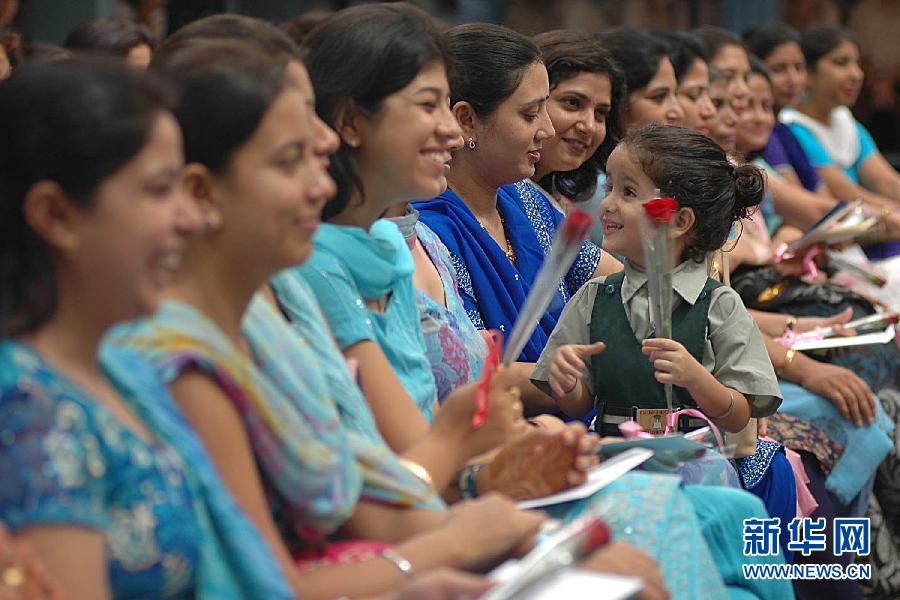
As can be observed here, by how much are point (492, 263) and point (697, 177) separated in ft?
1.57

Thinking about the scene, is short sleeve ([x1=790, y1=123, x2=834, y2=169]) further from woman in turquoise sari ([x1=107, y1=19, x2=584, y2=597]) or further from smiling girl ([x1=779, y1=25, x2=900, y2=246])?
woman in turquoise sari ([x1=107, y1=19, x2=584, y2=597])

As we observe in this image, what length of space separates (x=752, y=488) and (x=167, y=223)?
1.76 m

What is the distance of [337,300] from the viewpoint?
2.07 meters

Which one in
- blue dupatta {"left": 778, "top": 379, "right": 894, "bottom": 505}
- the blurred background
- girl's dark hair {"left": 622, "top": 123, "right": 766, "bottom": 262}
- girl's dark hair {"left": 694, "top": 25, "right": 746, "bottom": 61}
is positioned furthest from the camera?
the blurred background

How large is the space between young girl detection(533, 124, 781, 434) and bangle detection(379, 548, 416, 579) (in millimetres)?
911

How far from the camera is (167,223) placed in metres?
1.43

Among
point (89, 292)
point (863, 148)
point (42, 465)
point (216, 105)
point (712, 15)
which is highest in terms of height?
point (216, 105)

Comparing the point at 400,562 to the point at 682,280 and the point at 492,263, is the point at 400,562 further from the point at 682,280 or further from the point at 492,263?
the point at 492,263

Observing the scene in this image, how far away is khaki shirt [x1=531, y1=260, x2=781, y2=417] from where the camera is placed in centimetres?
264

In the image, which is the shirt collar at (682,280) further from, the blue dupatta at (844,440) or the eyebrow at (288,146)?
the eyebrow at (288,146)

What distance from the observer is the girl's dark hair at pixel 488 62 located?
9.68ft

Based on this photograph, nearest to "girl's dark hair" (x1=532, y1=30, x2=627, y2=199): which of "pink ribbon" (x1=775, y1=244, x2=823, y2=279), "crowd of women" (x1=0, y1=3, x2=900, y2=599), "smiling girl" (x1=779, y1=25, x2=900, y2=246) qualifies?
"crowd of women" (x1=0, y1=3, x2=900, y2=599)

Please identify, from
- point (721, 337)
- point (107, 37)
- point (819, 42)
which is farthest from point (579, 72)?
point (819, 42)

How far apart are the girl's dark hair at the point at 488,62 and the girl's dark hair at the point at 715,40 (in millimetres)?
1767
